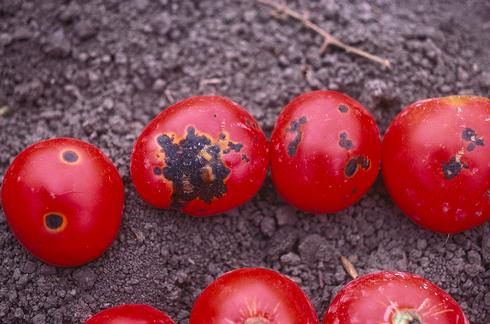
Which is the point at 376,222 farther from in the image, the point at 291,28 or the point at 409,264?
the point at 291,28

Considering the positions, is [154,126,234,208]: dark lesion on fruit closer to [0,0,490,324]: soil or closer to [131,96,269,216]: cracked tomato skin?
[131,96,269,216]: cracked tomato skin

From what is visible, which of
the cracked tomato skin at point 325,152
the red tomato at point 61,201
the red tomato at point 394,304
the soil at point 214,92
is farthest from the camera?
the soil at point 214,92

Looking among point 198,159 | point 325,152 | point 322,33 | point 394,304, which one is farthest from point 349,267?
point 322,33

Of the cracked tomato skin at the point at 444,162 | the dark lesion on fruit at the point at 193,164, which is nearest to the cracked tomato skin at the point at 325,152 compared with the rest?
the cracked tomato skin at the point at 444,162

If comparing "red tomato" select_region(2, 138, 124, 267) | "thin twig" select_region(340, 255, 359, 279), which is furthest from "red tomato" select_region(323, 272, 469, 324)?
"red tomato" select_region(2, 138, 124, 267)

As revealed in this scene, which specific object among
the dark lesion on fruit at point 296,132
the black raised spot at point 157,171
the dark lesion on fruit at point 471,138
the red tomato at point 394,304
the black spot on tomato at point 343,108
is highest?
the dark lesion on fruit at point 471,138

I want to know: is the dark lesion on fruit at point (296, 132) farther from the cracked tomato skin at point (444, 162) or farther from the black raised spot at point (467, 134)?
the black raised spot at point (467, 134)
